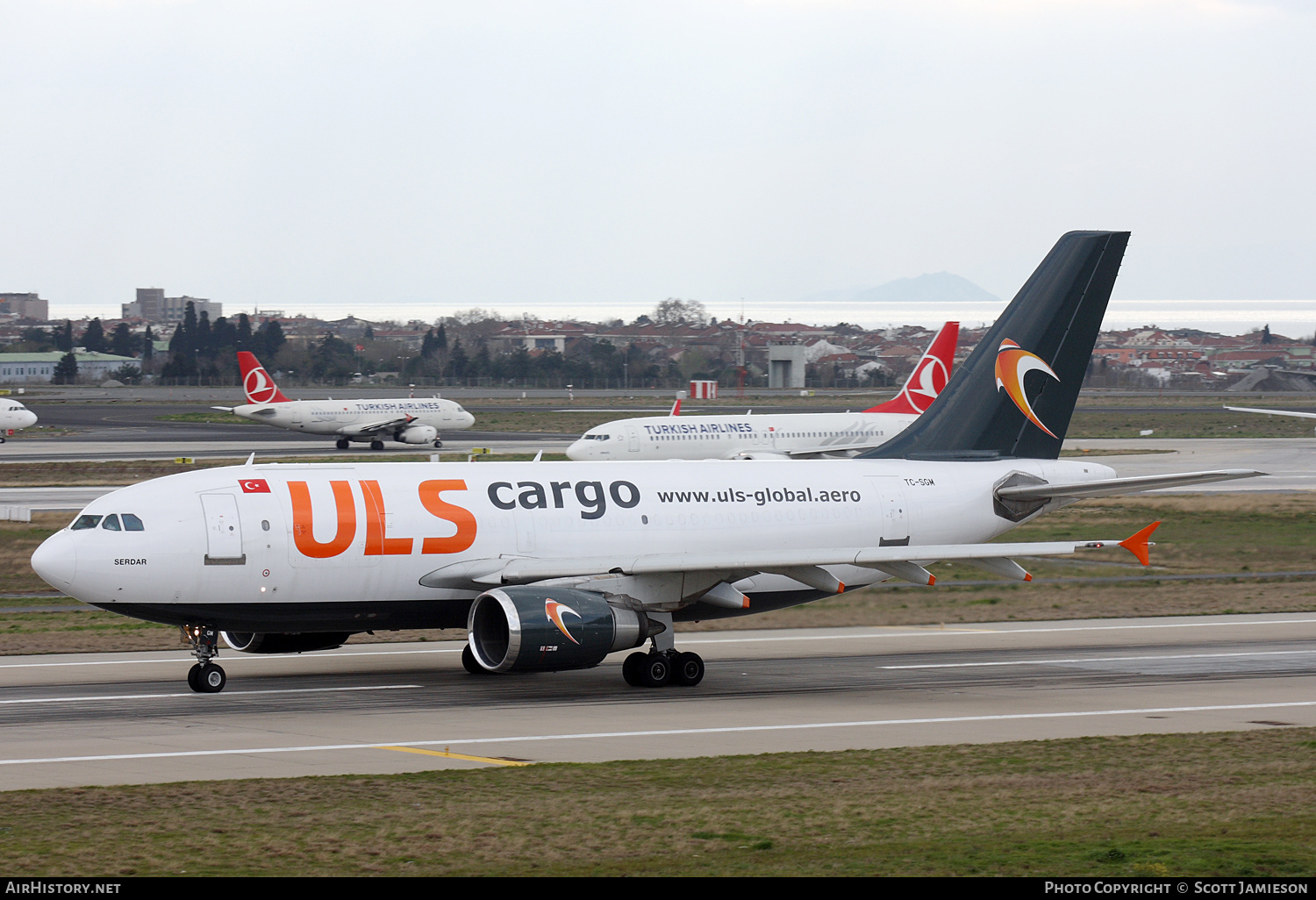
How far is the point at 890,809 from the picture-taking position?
17.2 m

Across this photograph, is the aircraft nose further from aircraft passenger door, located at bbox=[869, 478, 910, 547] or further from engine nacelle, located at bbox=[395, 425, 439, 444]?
engine nacelle, located at bbox=[395, 425, 439, 444]

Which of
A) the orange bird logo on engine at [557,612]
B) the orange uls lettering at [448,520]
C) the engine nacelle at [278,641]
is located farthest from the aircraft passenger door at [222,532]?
the orange bird logo on engine at [557,612]

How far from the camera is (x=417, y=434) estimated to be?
10994cm

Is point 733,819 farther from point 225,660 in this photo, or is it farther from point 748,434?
point 748,434

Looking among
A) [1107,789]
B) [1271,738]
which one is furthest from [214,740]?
[1271,738]

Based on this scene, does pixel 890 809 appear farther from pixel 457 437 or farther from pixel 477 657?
pixel 457 437

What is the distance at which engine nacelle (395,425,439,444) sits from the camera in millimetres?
109625

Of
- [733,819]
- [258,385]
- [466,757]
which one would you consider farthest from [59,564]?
[258,385]

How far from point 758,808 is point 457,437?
104179 mm

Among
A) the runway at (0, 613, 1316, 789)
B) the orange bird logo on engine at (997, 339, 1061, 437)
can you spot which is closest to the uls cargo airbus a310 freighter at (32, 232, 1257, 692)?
the runway at (0, 613, 1316, 789)

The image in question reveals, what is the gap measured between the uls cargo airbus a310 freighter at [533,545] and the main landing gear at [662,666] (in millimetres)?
38

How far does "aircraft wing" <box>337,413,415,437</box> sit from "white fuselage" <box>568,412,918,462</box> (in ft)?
99.0

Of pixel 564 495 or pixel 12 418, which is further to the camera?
pixel 12 418

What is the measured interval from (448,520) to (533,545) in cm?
175
